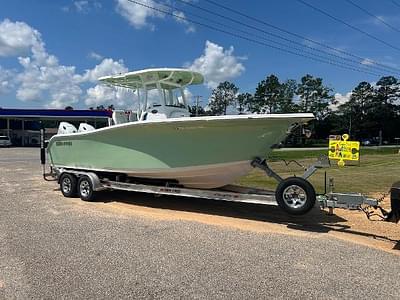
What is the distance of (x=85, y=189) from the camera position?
1000 cm

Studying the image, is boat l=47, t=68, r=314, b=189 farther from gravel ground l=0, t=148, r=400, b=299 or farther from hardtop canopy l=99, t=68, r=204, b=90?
gravel ground l=0, t=148, r=400, b=299

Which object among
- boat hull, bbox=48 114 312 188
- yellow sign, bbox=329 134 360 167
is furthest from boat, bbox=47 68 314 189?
yellow sign, bbox=329 134 360 167

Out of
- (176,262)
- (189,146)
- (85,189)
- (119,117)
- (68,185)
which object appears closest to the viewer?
(176,262)

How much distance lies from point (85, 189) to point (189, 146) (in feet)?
10.2

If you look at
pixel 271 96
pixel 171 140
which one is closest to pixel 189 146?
pixel 171 140

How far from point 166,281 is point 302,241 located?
8.27 feet

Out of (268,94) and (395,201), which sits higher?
(268,94)

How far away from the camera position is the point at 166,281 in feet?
15.1

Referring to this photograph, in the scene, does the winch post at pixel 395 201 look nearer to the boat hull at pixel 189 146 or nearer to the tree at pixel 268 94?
the boat hull at pixel 189 146

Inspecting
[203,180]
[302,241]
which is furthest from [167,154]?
[302,241]

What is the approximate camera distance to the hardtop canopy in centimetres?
991

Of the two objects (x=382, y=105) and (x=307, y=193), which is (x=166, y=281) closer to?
(x=307, y=193)

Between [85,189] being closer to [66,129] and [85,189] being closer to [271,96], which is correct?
[66,129]

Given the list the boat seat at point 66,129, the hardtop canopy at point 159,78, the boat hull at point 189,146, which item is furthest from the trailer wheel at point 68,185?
the hardtop canopy at point 159,78
